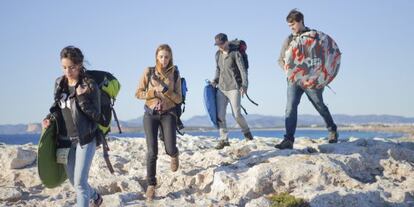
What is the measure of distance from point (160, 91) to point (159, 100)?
0.14 metres

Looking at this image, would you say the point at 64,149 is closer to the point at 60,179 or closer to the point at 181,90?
the point at 60,179

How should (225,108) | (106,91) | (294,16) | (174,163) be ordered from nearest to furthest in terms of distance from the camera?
(106,91)
(174,163)
(294,16)
(225,108)

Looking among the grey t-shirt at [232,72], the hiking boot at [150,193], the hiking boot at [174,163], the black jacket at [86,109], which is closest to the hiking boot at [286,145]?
the grey t-shirt at [232,72]

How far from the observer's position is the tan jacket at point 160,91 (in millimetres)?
7305

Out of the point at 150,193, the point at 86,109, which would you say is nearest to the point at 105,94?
the point at 86,109

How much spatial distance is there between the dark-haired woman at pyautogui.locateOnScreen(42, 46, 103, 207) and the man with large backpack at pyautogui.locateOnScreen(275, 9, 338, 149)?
4208 millimetres

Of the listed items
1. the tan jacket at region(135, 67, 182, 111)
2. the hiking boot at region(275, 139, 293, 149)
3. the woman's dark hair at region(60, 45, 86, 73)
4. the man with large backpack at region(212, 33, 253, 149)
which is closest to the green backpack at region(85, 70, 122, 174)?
the woman's dark hair at region(60, 45, 86, 73)

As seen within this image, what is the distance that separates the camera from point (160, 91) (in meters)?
7.30

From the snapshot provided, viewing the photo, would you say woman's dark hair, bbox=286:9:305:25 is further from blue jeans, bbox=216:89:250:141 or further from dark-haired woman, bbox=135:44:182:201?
dark-haired woman, bbox=135:44:182:201

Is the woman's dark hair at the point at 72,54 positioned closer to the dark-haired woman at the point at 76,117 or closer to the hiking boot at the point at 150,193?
the dark-haired woman at the point at 76,117

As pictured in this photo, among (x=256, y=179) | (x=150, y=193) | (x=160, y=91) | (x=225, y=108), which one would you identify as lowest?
(x=150, y=193)

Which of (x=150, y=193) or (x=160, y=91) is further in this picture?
(x=160, y=91)

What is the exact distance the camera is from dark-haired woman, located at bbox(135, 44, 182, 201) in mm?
7223

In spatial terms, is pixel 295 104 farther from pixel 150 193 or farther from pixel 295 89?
pixel 150 193
